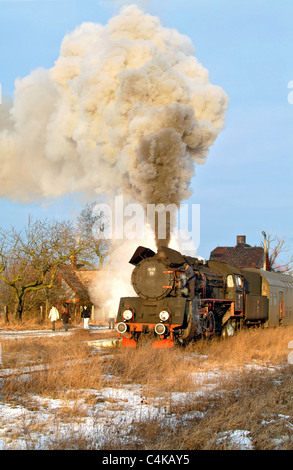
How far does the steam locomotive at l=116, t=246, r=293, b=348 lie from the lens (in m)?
11.1

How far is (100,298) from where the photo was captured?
22422 millimetres

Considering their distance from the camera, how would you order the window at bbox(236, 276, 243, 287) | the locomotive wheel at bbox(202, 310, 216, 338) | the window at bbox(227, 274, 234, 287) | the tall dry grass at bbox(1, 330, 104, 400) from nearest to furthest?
the tall dry grass at bbox(1, 330, 104, 400)
the locomotive wheel at bbox(202, 310, 216, 338)
the window at bbox(227, 274, 234, 287)
the window at bbox(236, 276, 243, 287)

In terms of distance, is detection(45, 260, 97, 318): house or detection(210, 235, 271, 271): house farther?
detection(210, 235, 271, 271): house

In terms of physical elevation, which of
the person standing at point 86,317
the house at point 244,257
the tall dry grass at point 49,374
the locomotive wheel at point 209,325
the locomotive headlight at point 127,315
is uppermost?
the house at point 244,257

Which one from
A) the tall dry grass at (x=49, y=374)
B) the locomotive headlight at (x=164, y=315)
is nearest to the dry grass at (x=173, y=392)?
the tall dry grass at (x=49, y=374)

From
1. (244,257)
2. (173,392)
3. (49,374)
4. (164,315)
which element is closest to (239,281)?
(164,315)

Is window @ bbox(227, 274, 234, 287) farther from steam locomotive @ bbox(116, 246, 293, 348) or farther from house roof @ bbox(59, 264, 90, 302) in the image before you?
house roof @ bbox(59, 264, 90, 302)

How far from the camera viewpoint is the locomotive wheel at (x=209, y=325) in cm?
1245

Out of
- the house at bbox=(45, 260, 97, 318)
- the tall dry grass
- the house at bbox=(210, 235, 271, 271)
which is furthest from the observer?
the house at bbox=(210, 235, 271, 271)

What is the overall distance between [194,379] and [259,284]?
10215 millimetres

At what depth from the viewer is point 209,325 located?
42.0 feet

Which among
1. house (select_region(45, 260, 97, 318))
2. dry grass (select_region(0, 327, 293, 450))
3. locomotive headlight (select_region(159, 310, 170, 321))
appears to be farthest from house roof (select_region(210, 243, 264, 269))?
locomotive headlight (select_region(159, 310, 170, 321))

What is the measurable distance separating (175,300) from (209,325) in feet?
6.99

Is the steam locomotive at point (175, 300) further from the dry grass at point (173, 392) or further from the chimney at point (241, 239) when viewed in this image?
the chimney at point (241, 239)
